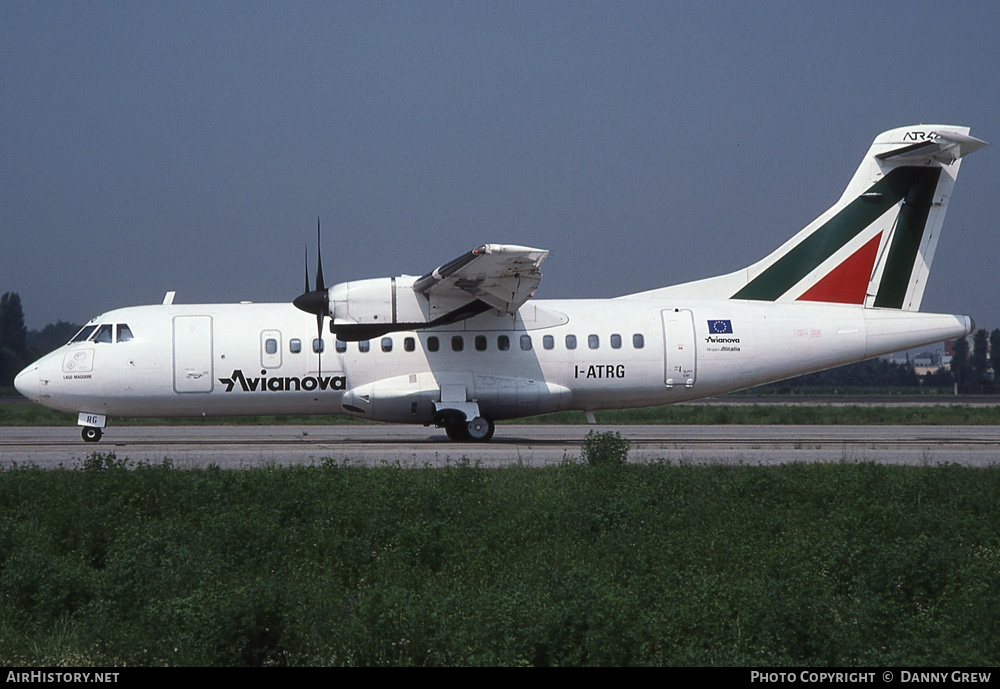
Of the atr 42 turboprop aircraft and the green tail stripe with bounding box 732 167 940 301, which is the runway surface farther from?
the green tail stripe with bounding box 732 167 940 301

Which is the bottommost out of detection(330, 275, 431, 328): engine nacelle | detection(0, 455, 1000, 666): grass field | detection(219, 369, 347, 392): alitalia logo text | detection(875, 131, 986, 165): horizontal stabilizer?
detection(0, 455, 1000, 666): grass field

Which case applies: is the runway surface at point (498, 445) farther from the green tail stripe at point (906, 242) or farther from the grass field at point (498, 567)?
the grass field at point (498, 567)

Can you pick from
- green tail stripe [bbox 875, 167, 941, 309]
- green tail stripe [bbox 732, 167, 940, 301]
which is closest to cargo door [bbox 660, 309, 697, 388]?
green tail stripe [bbox 732, 167, 940, 301]

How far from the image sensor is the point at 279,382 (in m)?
20.5

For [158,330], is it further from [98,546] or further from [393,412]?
[98,546]

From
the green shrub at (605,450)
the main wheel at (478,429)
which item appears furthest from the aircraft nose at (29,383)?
the green shrub at (605,450)

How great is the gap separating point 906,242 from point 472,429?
35.1ft

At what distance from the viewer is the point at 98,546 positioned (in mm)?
9406

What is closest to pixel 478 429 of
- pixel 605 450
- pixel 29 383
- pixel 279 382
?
pixel 279 382

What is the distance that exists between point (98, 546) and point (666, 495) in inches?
247

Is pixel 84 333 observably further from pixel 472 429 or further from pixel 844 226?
pixel 844 226

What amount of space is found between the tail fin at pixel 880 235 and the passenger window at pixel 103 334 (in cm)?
1533

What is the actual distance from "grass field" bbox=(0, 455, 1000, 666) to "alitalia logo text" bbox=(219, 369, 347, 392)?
7283 millimetres

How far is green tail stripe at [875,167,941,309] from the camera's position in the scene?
70.4ft
